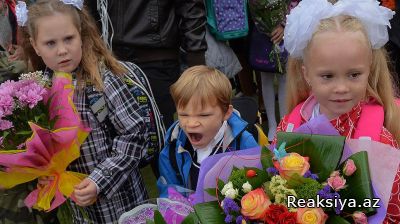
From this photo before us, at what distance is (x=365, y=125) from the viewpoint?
6.13ft

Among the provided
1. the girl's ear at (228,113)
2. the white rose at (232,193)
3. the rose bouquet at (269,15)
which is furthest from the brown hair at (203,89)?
the rose bouquet at (269,15)

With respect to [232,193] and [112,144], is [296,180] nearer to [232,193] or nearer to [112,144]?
[232,193]

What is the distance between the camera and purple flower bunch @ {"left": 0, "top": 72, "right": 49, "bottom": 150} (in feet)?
6.98

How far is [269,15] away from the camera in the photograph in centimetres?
382

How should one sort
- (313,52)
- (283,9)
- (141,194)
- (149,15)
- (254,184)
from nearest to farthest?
1. (254,184)
2. (313,52)
3. (141,194)
4. (149,15)
5. (283,9)

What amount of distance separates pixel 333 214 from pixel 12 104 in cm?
137

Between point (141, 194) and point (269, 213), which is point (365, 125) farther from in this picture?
point (141, 194)

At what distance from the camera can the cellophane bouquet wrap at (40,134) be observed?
2.13 meters

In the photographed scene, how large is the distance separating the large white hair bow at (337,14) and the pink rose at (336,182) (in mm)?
630

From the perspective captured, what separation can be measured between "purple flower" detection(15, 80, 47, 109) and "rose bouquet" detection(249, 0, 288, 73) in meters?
2.03

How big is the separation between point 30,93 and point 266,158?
1079 millimetres

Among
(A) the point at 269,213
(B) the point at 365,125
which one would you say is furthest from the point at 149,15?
(A) the point at 269,213

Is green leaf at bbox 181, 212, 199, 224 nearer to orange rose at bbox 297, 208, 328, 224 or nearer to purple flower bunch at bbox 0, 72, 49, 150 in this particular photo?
orange rose at bbox 297, 208, 328, 224

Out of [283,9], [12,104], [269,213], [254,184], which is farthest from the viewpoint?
[283,9]
